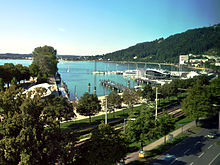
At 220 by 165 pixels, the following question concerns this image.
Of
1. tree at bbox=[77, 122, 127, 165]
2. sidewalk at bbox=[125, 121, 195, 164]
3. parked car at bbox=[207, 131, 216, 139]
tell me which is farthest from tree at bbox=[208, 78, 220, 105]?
tree at bbox=[77, 122, 127, 165]

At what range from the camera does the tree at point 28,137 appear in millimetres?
10859

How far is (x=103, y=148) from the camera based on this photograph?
45.5ft

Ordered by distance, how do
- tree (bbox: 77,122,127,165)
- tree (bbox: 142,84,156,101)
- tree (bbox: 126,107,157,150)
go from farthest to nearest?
tree (bbox: 142,84,156,101) → tree (bbox: 126,107,157,150) → tree (bbox: 77,122,127,165)

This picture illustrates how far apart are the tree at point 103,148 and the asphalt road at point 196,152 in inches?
223

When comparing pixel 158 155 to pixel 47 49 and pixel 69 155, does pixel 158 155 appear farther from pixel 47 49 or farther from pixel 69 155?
pixel 47 49

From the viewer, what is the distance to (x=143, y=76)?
104m

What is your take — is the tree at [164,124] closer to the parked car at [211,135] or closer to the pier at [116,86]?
the parked car at [211,135]

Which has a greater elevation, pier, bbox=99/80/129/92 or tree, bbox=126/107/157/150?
tree, bbox=126/107/157/150

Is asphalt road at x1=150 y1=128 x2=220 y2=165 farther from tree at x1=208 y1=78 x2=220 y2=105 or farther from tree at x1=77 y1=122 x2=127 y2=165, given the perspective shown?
tree at x1=208 y1=78 x2=220 y2=105

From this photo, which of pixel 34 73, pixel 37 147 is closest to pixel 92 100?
pixel 37 147

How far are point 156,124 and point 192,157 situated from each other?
15.2 ft

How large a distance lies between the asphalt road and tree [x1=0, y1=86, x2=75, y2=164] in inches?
393

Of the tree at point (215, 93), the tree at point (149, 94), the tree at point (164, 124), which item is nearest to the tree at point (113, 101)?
the tree at point (149, 94)

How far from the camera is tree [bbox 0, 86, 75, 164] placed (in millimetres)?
10859
